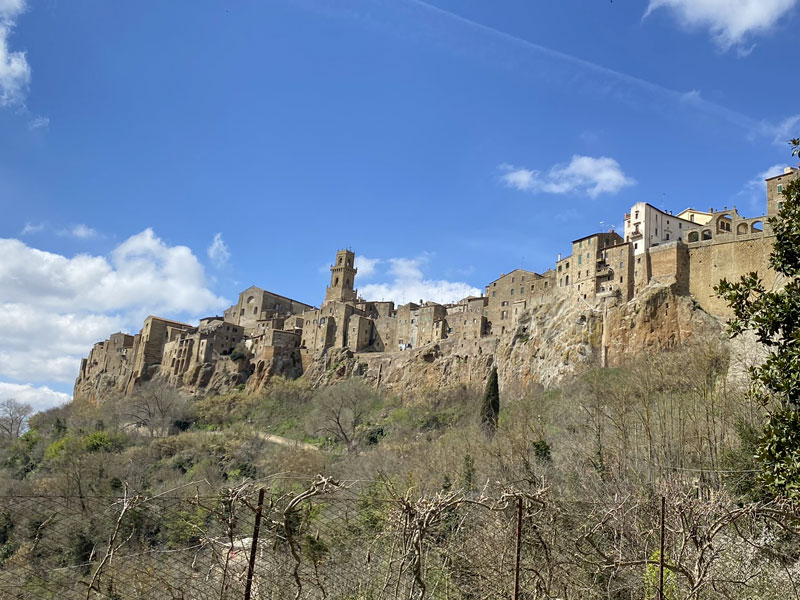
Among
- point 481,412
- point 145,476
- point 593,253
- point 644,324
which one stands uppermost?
point 593,253

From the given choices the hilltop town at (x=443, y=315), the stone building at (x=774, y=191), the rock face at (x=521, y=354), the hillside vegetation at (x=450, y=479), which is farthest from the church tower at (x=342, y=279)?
the stone building at (x=774, y=191)

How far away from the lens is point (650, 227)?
47.4 m

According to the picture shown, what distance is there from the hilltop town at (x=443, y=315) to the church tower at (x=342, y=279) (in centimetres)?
14

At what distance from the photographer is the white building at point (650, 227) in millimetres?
47000

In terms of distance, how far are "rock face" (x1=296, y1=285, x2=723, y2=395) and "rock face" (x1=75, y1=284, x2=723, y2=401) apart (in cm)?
6

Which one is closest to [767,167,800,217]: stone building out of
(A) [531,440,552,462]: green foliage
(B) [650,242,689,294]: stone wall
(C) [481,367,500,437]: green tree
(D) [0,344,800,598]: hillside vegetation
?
(B) [650,242,689,294]: stone wall

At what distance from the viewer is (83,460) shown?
126 feet

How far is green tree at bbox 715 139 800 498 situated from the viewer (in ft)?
24.1

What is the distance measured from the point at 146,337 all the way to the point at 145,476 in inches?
1542

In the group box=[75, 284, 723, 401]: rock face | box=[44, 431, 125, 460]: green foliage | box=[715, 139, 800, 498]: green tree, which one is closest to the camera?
box=[715, 139, 800, 498]: green tree

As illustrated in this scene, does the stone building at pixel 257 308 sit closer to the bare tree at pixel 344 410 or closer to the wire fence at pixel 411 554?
the bare tree at pixel 344 410

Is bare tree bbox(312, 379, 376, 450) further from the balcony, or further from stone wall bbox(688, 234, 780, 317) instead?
stone wall bbox(688, 234, 780, 317)

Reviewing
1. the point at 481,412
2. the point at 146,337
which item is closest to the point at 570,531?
the point at 481,412

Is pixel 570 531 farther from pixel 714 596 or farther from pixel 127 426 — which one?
pixel 127 426
